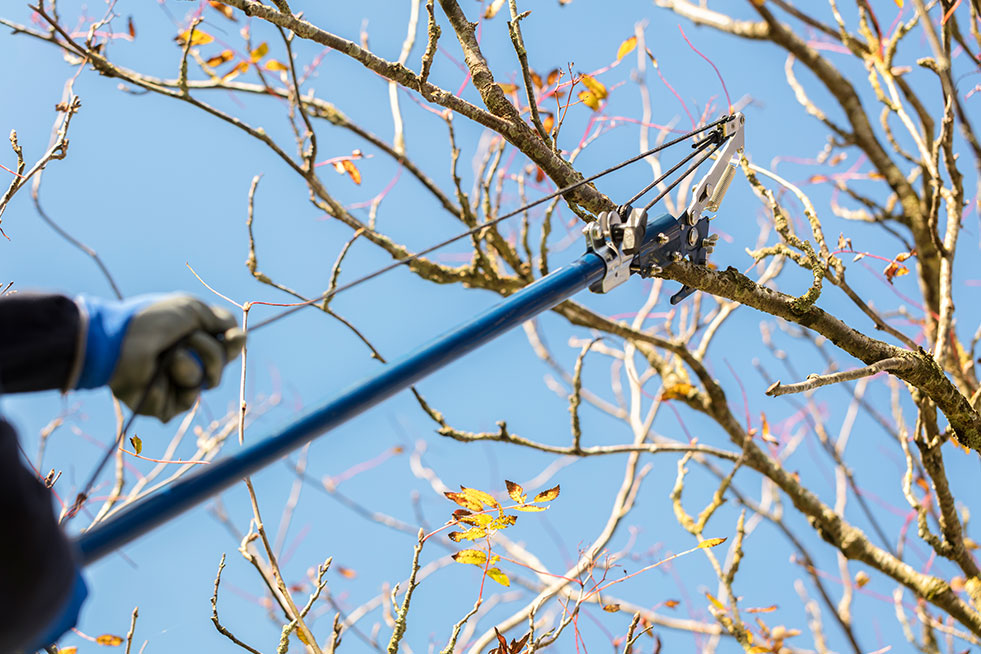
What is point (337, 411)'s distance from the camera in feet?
4.49

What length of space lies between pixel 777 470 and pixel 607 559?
3.97ft

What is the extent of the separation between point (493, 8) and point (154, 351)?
94.4 inches

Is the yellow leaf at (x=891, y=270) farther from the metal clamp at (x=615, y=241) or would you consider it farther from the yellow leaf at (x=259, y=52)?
the yellow leaf at (x=259, y=52)

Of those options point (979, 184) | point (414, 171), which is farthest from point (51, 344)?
point (979, 184)

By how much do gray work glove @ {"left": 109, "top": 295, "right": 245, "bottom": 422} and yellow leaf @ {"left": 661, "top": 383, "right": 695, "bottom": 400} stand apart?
2.31 metres

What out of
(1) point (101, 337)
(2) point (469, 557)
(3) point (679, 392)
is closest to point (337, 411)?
(1) point (101, 337)

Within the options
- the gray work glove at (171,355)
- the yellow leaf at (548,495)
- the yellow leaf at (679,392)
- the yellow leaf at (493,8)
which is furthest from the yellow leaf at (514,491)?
the yellow leaf at (493,8)

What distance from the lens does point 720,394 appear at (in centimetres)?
337

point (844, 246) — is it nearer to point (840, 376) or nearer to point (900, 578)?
point (840, 376)

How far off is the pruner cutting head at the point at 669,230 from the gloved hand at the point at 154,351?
2.54 ft

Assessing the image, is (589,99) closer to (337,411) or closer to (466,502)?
(466,502)

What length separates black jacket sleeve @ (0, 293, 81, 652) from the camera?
106 centimetres

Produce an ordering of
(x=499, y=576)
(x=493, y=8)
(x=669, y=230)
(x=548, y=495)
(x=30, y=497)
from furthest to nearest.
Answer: (x=493, y=8), (x=499, y=576), (x=548, y=495), (x=669, y=230), (x=30, y=497)

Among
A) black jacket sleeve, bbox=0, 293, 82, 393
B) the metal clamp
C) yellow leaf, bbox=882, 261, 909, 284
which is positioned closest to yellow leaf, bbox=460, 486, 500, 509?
the metal clamp
